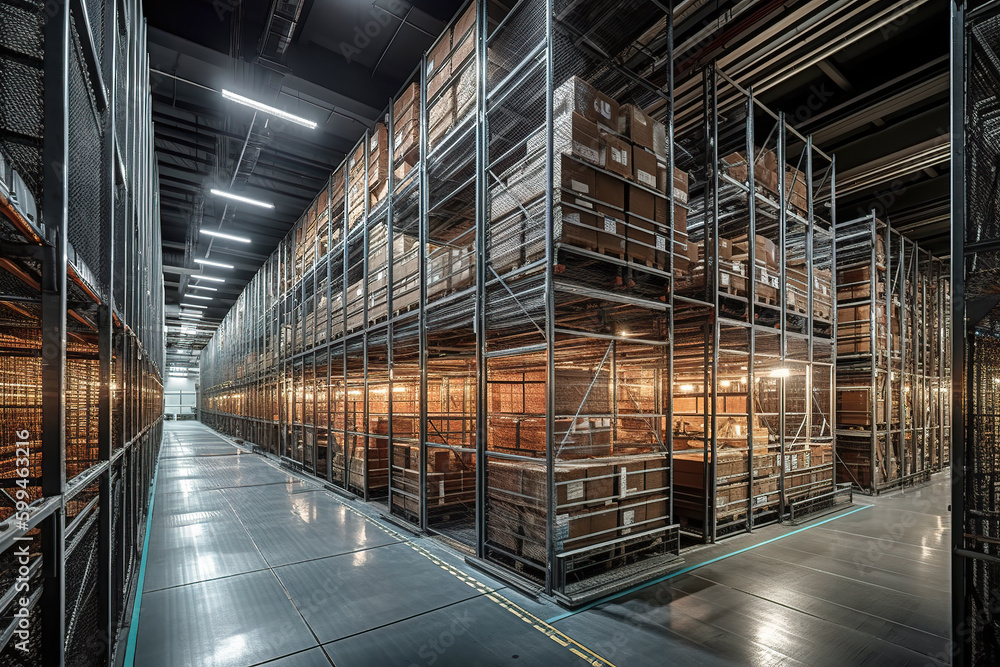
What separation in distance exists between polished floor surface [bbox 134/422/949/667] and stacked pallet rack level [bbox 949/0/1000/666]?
3.89 ft

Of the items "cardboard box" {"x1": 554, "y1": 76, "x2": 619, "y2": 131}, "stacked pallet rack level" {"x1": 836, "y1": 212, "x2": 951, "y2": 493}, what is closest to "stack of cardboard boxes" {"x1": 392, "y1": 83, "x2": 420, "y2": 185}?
"cardboard box" {"x1": 554, "y1": 76, "x2": 619, "y2": 131}

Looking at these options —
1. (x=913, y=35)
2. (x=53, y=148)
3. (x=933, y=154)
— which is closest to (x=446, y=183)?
(x=53, y=148)

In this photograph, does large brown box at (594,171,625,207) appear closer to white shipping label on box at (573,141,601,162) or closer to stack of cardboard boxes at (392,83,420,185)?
white shipping label on box at (573,141,601,162)

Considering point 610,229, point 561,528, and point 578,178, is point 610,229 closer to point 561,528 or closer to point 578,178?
point 578,178

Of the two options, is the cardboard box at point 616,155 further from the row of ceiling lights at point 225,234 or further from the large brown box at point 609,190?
the row of ceiling lights at point 225,234

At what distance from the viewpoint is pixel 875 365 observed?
37.5ft

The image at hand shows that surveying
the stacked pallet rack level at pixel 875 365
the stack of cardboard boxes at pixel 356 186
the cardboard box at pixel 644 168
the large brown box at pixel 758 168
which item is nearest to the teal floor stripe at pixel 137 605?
the stack of cardboard boxes at pixel 356 186

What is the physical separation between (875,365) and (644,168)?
920cm

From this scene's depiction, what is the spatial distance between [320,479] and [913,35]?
15649 mm

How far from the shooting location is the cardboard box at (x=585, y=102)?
5664 mm

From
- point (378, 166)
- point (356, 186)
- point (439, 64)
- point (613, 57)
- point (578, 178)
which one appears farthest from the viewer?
point (356, 186)

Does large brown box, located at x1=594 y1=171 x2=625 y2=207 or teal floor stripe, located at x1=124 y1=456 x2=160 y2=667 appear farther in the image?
large brown box, located at x1=594 y1=171 x2=625 y2=207

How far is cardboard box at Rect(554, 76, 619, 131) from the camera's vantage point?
5.66 meters

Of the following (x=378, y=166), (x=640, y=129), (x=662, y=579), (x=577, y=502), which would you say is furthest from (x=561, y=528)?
(x=378, y=166)
